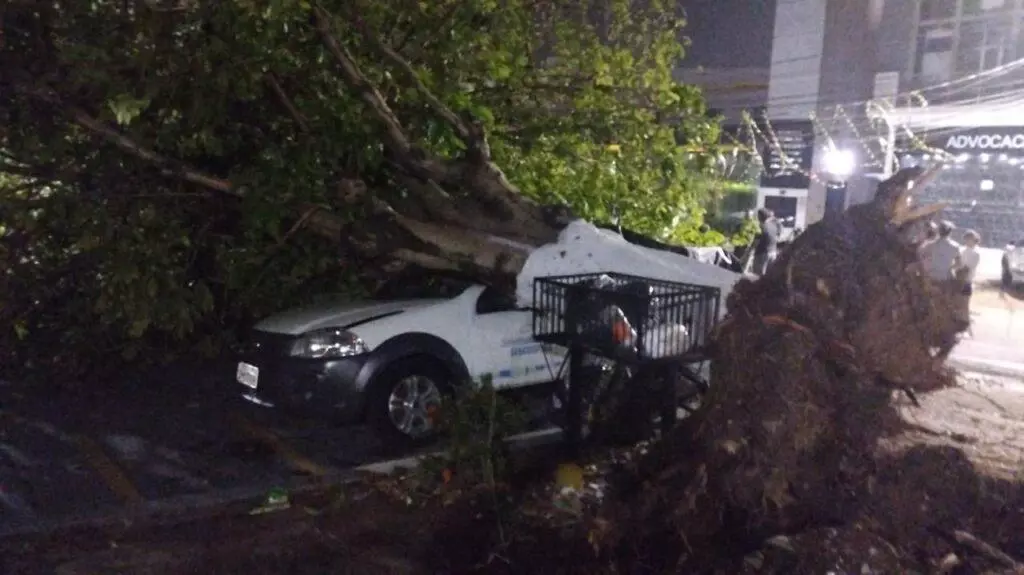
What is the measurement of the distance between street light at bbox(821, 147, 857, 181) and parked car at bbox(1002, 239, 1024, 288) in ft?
9.83

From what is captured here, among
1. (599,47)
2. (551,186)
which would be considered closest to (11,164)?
(551,186)

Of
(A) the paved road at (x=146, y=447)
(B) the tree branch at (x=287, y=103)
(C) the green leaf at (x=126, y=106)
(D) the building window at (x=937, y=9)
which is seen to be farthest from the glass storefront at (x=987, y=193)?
(C) the green leaf at (x=126, y=106)

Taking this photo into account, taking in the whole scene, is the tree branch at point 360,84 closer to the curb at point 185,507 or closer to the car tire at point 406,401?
the car tire at point 406,401

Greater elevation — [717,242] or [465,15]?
[465,15]

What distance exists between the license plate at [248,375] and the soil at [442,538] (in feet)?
5.25

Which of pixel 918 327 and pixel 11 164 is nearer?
pixel 918 327

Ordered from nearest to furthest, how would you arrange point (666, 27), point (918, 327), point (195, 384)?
point (918, 327) → point (195, 384) → point (666, 27)

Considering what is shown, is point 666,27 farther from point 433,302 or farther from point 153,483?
point 153,483

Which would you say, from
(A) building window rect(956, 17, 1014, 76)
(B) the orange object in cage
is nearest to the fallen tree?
(B) the orange object in cage

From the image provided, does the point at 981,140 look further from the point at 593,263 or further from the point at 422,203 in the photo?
the point at 422,203

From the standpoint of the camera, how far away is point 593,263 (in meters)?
7.30

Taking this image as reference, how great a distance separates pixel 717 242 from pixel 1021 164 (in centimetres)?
905

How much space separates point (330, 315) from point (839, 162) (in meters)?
12.6

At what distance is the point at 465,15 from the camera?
7605mm
